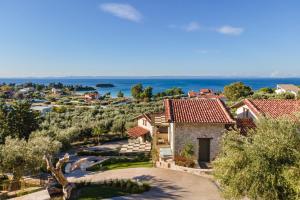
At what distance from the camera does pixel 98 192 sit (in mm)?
16703

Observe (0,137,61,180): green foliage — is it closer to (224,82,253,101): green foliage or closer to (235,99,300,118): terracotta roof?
(235,99,300,118): terracotta roof

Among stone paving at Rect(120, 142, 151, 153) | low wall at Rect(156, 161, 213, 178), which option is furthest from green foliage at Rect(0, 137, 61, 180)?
stone paving at Rect(120, 142, 151, 153)

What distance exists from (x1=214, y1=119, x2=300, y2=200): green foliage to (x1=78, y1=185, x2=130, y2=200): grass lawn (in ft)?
23.9

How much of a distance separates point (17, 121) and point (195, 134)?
22.4m

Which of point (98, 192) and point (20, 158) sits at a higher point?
point (20, 158)

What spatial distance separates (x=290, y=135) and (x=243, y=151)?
5.87ft

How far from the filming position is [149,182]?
18.6 meters

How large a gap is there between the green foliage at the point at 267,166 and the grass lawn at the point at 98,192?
7.28 metres

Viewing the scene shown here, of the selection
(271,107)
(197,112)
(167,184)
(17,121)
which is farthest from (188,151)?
(17,121)

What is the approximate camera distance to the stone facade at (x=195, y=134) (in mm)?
21953

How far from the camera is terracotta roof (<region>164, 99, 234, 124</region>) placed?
21734mm

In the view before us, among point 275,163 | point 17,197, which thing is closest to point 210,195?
point 275,163

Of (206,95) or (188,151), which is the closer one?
(188,151)

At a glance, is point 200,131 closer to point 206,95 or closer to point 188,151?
point 188,151
